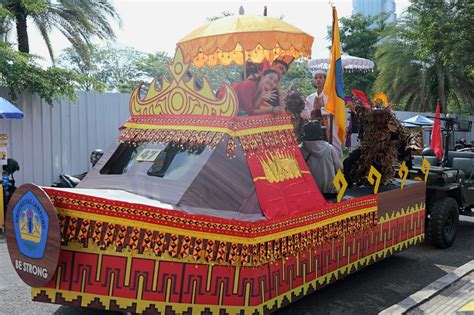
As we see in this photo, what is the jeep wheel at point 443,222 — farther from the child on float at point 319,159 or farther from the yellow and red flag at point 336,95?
the child on float at point 319,159

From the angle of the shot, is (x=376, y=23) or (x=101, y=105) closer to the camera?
(x=101, y=105)

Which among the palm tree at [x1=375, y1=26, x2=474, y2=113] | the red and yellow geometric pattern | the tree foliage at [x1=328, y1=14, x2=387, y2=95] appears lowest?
the red and yellow geometric pattern

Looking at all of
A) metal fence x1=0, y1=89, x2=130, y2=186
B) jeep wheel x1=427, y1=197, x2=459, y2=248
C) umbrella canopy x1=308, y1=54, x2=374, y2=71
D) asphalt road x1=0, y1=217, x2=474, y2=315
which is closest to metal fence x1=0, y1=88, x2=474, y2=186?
metal fence x1=0, y1=89, x2=130, y2=186

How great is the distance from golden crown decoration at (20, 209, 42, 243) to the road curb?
3.15 metres

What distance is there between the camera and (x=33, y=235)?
3955 mm

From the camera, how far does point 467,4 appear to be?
21031mm

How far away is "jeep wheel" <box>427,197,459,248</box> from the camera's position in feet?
25.7

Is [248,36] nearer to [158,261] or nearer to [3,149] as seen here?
[158,261]

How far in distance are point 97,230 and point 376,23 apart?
31744 millimetres

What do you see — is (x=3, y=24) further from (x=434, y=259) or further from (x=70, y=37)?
(x=434, y=259)

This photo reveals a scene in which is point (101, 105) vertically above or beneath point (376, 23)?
beneath

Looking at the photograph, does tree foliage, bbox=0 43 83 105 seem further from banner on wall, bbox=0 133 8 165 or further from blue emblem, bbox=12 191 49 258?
blue emblem, bbox=12 191 49 258

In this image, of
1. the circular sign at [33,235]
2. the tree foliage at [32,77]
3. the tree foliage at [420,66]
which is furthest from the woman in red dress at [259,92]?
the tree foliage at [420,66]

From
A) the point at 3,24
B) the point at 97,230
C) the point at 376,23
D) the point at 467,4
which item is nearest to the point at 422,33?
the point at 467,4
